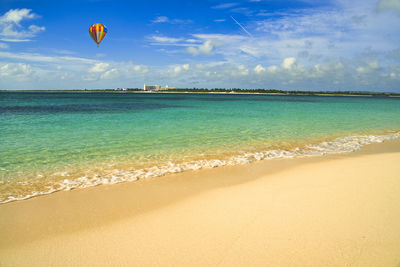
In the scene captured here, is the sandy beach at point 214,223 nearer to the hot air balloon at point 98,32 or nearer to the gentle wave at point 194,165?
the gentle wave at point 194,165

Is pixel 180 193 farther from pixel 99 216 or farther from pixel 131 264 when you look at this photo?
pixel 131 264

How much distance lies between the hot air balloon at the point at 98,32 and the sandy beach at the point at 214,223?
1401 inches

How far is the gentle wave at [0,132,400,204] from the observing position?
21.2ft

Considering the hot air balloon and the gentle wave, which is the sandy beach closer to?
the gentle wave

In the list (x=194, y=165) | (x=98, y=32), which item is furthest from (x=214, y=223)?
(x=98, y=32)

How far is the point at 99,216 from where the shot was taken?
4719 millimetres

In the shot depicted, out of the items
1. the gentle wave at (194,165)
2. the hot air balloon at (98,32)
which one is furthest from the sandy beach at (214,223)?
the hot air balloon at (98,32)

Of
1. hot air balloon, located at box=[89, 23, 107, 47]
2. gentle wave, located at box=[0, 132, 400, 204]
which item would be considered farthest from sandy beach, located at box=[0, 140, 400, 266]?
hot air balloon, located at box=[89, 23, 107, 47]

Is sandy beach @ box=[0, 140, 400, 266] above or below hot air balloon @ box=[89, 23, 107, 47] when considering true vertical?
below

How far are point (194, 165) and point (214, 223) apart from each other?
160 inches

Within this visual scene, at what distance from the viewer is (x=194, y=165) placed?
8.31 m

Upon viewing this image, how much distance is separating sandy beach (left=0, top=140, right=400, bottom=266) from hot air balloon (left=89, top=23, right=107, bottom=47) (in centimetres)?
3559

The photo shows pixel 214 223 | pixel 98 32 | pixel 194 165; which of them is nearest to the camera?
pixel 214 223

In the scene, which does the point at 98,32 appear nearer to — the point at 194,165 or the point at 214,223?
the point at 194,165
